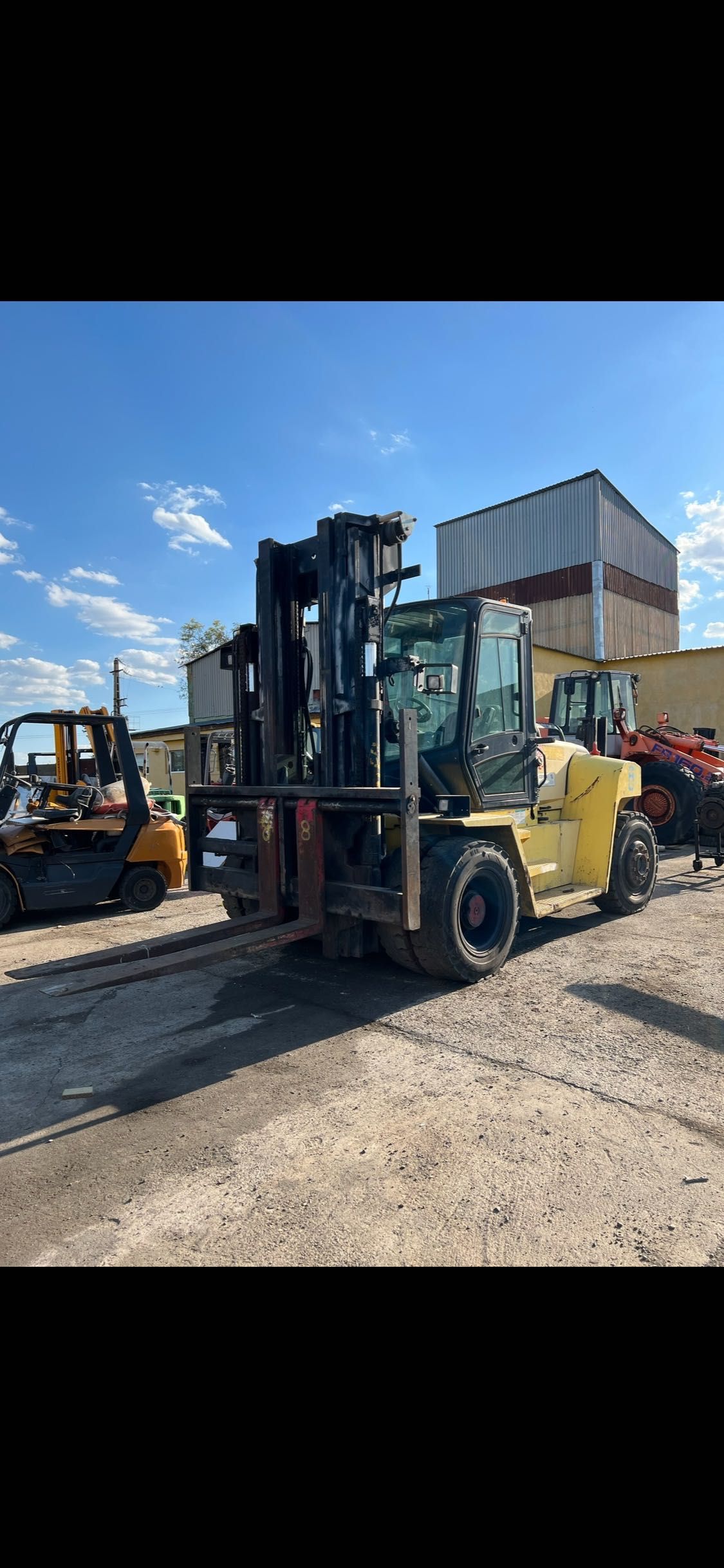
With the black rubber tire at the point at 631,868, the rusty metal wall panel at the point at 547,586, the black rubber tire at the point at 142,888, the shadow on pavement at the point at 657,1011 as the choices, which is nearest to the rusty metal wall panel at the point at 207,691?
the rusty metal wall panel at the point at 547,586

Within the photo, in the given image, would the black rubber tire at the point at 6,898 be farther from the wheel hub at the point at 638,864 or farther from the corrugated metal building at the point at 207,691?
the corrugated metal building at the point at 207,691

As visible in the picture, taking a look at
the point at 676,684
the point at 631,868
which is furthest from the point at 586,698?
the point at 676,684

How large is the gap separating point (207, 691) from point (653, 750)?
85.8 ft

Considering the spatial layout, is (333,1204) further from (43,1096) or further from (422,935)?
(422,935)

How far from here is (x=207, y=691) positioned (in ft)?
118

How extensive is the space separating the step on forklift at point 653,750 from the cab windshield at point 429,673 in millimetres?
6795

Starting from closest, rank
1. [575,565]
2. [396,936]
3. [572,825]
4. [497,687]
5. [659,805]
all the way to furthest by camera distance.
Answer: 1. [396,936]
2. [497,687]
3. [572,825]
4. [659,805]
5. [575,565]

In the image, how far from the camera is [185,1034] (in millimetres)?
4746

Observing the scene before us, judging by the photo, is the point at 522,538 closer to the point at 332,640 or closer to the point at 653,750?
the point at 653,750

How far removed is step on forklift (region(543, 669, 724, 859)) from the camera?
497 inches

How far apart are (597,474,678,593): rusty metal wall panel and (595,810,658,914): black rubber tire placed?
20076 mm

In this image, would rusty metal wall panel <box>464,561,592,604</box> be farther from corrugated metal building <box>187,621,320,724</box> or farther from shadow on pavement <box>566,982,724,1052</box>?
shadow on pavement <box>566,982,724,1052</box>

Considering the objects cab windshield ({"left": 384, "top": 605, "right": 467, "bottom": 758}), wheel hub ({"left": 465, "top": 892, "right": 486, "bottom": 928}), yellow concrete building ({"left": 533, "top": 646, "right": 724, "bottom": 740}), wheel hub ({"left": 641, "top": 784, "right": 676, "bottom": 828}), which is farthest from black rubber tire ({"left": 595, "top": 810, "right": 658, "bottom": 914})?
yellow concrete building ({"left": 533, "top": 646, "right": 724, "bottom": 740})

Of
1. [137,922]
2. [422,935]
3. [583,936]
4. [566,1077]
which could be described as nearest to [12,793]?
[137,922]
